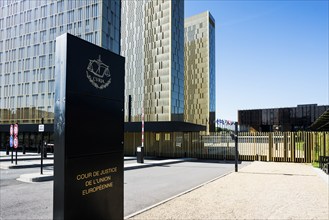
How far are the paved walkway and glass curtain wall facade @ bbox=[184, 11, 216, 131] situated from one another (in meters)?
85.2

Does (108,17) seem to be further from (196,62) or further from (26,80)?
(196,62)

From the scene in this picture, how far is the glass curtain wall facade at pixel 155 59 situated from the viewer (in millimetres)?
73750

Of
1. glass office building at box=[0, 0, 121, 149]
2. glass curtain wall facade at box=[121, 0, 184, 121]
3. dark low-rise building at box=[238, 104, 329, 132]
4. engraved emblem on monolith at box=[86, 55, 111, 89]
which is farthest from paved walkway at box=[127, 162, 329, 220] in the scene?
dark low-rise building at box=[238, 104, 329, 132]

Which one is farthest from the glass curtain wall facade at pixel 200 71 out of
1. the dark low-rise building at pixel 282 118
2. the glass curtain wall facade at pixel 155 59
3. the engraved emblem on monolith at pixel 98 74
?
the engraved emblem on monolith at pixel 98 74

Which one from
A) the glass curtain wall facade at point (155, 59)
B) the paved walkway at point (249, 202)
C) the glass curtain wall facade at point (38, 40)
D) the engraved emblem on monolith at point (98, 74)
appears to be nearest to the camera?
the engraved emblem on monolith at point (98, 74)

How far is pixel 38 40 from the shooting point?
177 feet

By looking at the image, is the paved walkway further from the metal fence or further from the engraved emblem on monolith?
the metal fence

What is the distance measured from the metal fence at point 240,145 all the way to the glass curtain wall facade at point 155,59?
1723 inches

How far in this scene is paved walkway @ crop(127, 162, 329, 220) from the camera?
7.28 meters

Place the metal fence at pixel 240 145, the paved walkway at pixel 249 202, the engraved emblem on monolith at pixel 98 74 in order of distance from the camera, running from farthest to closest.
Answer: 1. the metal fence at pixel 240 145
2. the paved walkway at pixel 249 202
3. the engraved emblem on monolith at pixel 98 74

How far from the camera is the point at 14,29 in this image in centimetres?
5703

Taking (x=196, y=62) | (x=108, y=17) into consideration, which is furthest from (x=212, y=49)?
(x=108, y=17)

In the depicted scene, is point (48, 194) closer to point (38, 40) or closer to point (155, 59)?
point (38, 40)

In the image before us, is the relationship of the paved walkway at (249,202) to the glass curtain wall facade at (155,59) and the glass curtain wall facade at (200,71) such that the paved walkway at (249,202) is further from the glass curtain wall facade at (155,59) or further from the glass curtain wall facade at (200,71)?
the glass curtain wall facade at (200,71)
